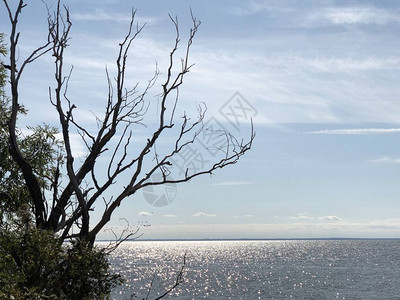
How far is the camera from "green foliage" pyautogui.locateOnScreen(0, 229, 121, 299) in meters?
7.64

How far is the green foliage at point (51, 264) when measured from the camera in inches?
301

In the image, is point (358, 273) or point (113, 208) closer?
point (113, 208)

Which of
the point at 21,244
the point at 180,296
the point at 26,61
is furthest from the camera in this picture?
the point at 180,296

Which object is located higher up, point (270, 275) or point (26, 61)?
point (26, 61)

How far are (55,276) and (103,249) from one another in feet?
2.72

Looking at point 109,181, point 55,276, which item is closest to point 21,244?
point 55,276

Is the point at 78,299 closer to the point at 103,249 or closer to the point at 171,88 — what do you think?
the point at 103,249

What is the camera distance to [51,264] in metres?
7.68

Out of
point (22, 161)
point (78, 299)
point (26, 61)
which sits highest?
point (26, 61)

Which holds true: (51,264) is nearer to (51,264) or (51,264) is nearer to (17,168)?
(51,264)

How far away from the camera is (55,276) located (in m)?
7.87

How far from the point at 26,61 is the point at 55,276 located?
402cm

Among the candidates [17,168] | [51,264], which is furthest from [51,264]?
[17,168]

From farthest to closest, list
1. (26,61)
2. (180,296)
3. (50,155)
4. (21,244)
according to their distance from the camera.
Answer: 1. (180,296)
2. (50,155)
3. (26,61)
4. (21,244)
